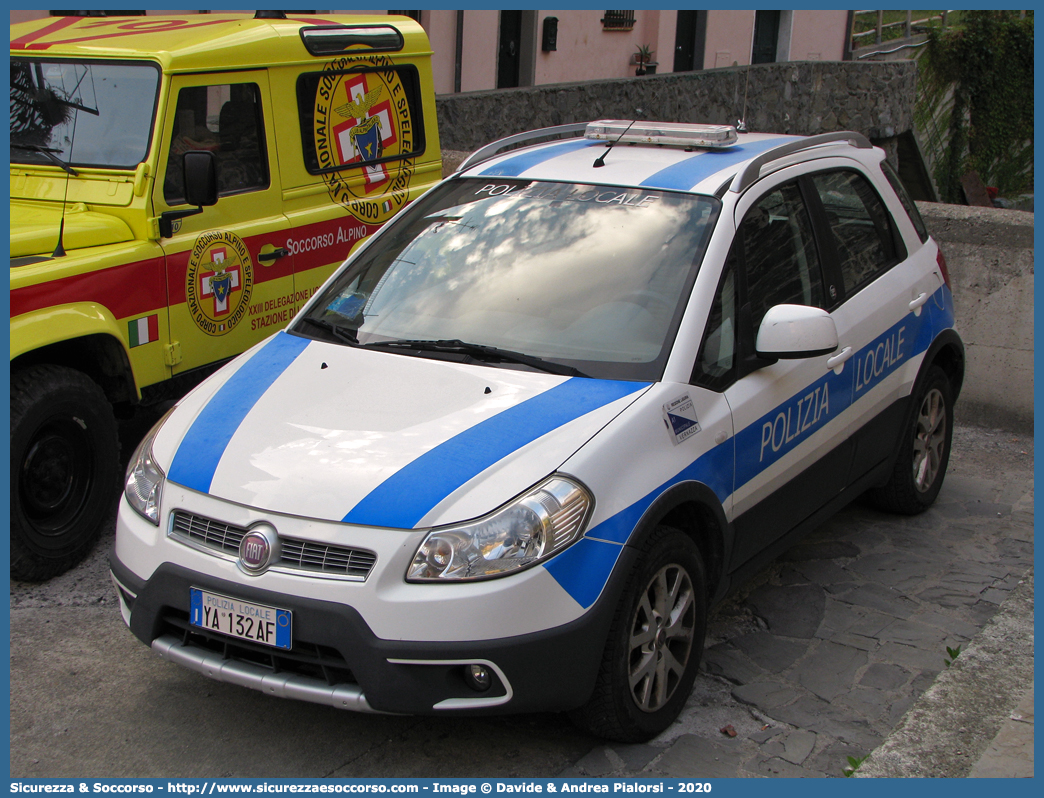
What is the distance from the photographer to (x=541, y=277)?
400cm

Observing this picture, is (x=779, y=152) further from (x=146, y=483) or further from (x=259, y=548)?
(x=146, y=483)

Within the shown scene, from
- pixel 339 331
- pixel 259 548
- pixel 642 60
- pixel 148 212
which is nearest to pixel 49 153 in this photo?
pixel 148 212

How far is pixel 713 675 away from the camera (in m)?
4.01

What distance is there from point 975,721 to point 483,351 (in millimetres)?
2022

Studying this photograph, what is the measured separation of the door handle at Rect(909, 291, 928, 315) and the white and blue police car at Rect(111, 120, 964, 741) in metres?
0.02

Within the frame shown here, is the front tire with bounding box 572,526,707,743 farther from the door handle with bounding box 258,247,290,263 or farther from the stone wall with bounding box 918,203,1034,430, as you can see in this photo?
the stone wall with bounding box 918,203,1034,430

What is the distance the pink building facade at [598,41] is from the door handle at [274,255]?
226 inches

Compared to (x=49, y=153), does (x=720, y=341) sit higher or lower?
lower

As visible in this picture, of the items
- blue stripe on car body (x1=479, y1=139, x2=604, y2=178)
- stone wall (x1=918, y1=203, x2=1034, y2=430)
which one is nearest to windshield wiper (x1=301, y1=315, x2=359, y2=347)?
blue stripe on car body (x1=479, y1=139, x2=604, y2=178)

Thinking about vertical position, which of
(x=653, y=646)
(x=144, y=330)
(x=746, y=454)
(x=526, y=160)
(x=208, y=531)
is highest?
(x=526, y=160)

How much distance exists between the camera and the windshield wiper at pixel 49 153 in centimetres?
505

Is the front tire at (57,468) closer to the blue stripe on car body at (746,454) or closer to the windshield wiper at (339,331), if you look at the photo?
the windshield wiper at (339,331)

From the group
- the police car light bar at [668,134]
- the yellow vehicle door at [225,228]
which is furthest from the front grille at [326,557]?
the police car light bar at [668,134]

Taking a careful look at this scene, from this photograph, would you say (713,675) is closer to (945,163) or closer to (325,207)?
(325,207)
